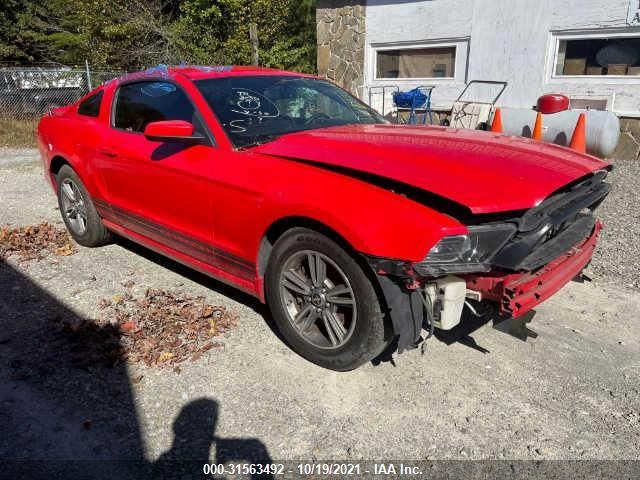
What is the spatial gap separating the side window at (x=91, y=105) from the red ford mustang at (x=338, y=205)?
476 millimetres

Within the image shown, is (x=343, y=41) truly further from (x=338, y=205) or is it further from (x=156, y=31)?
(x=338, y=205)

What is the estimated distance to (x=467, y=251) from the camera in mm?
2551

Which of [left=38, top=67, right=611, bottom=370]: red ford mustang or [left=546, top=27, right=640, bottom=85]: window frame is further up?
[left=546, top=27, right=640, bottom=85]: window frame

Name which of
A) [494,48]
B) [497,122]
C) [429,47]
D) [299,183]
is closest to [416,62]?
[429,47]

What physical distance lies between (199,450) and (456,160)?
1.95 metres

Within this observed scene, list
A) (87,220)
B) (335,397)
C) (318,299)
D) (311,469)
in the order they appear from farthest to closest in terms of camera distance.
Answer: (87,220) → (318,299) → (335,397) → (311,469)

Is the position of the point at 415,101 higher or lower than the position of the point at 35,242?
higher

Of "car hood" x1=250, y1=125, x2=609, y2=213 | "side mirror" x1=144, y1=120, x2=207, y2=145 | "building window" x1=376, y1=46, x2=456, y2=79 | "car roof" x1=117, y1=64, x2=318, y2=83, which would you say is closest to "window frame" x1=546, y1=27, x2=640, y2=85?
"building window" x1=376, y1=46, x2=456, y2=79

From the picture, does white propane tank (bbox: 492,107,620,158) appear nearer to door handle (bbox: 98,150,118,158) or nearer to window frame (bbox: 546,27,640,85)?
Result: window frame (bbox: 546,27,640,85)

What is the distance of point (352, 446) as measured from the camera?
250cm

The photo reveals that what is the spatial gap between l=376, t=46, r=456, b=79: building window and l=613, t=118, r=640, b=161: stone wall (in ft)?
11.0

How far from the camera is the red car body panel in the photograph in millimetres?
2568

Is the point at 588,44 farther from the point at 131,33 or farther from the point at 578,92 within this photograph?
the point at 131,33

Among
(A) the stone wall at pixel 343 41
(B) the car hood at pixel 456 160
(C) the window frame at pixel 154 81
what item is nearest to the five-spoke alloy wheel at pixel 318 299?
(B) the car hood at pixel 456 160
